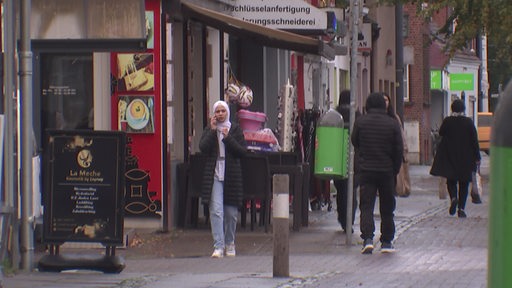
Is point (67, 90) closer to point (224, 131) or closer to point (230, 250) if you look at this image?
point (224, 131)

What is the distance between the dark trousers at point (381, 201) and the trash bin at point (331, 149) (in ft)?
3.99

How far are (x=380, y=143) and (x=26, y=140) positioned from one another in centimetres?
433

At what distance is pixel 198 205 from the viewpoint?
1672 cm

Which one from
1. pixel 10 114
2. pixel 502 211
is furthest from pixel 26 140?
pixel 502 211

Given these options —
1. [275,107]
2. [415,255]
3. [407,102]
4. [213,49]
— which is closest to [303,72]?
[275,107]

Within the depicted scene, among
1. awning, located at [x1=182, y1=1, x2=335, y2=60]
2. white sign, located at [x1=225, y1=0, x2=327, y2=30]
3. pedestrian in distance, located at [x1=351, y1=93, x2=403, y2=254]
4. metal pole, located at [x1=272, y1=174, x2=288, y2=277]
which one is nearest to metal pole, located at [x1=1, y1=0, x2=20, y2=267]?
metal pole, located at [x1=272, y1=174, x2=288, y2=277]

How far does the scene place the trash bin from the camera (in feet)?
50.7

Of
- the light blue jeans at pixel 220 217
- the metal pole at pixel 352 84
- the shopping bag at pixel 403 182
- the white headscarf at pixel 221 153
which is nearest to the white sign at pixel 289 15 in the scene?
the shopping bag at pixel 403 182

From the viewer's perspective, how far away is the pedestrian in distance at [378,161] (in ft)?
46.0

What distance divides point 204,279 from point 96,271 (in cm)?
113

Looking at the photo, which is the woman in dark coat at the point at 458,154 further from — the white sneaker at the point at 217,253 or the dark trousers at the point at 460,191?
the white sneaker at the point at 217,253

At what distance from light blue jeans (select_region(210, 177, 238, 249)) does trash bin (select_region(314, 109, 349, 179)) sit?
2076 millimetres

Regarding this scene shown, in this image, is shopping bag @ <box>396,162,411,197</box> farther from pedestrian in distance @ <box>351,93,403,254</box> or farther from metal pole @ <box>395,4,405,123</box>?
metal pole @ <box>395,4,405,123</box>

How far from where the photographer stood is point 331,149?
15.5 meters
